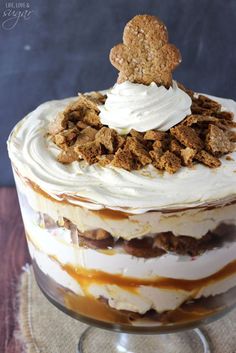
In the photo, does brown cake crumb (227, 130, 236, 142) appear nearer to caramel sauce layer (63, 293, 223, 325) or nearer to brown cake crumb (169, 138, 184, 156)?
brown cake crumb (169, 138, 184, 156)

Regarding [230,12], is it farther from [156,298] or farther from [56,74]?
[156,298]

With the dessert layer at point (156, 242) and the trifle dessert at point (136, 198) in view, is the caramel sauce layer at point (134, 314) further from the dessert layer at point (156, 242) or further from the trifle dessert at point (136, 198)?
the dessert layer at point (156, 242)

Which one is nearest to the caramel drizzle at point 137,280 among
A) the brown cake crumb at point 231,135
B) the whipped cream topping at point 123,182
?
the whipped cream topping at point 123,182

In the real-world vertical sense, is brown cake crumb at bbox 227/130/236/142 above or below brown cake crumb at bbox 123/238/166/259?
above

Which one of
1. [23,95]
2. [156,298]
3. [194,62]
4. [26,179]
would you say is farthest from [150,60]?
[23,95]

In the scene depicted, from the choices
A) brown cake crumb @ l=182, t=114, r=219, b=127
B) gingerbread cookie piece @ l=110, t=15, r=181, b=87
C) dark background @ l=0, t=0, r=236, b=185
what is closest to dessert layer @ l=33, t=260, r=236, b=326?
brown cake crumb @ l=182, t=114, r=219, b=127

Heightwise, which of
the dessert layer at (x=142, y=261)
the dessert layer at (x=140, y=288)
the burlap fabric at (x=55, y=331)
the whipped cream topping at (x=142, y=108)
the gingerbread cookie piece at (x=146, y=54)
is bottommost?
the burlap fabric at (x=55, y=331)

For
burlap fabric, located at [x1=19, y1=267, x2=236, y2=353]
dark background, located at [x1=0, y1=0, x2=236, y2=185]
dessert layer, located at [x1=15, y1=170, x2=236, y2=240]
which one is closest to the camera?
dessert layer, located at [x1=15, y1=170, x2=236, y2=240]

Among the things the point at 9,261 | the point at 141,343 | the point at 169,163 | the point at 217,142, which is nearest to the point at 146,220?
the point at 169,163
